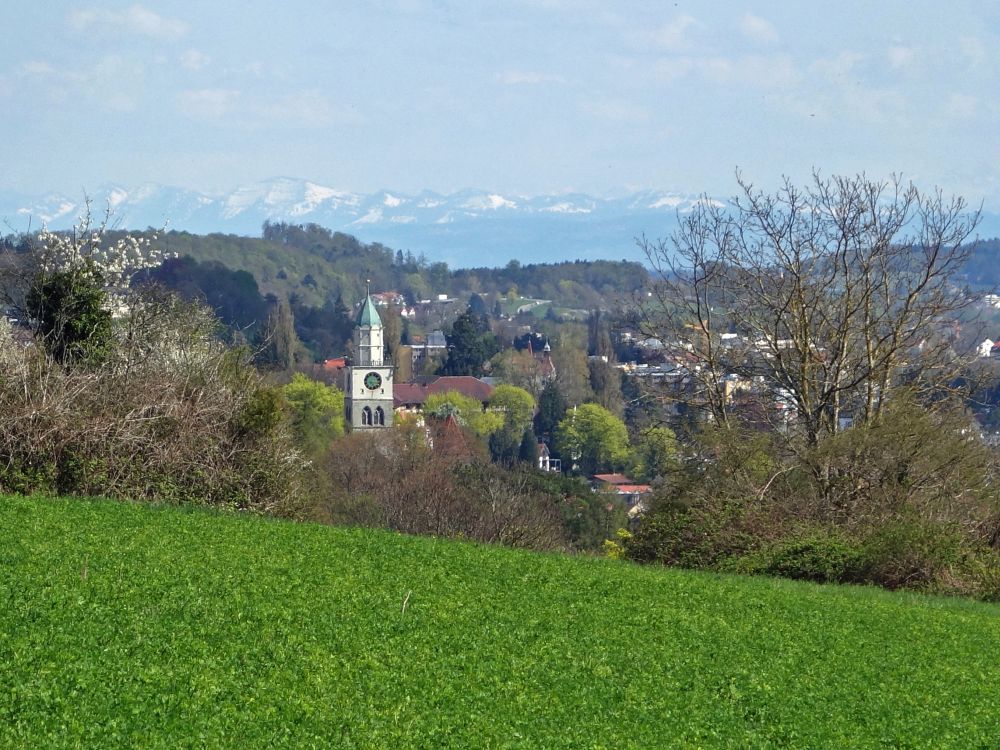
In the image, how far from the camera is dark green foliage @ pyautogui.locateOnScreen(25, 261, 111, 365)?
2009 cm

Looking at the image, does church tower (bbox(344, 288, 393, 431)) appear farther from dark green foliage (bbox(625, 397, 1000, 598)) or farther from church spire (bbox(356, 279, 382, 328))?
dark green foliage (bbox(625, 397, 1000, 598))

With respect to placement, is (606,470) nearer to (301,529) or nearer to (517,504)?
(517,504)

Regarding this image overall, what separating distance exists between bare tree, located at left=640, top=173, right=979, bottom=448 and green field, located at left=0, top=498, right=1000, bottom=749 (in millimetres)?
8961

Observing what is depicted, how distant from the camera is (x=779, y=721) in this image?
902 cm

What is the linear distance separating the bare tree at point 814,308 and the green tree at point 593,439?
52416 millimetres

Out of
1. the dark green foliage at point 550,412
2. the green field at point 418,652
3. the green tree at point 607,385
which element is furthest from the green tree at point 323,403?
the green field at point 418,652

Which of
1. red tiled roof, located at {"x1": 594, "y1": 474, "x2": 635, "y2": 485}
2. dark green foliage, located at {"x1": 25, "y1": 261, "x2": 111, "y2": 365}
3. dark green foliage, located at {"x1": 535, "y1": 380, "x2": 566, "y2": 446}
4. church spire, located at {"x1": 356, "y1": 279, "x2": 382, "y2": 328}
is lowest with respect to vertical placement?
red tiled roof, located at {"x1": 594, "y1": 474, "x2": 635, "y2": 485}

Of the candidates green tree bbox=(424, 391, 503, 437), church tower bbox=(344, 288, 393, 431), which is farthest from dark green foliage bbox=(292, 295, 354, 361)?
green tree bbox=(424, 391, 503, 437)

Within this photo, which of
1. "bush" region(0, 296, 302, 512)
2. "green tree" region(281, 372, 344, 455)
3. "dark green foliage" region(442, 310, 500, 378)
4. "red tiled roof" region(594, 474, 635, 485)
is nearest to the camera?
"bush" region(0, 296, 302, 512)

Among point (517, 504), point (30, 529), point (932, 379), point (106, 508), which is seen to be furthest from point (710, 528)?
point (517, 504)

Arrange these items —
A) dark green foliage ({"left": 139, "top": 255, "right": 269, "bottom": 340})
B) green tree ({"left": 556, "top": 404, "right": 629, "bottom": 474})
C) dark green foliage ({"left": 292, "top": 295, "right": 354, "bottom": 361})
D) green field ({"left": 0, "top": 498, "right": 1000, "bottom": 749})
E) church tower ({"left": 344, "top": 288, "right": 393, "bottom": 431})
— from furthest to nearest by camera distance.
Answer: dark green foliage ({"left": 292, "top": 295, "right": 354, "bottom": 361})
dark green foliage ({"left": 139, "top": 255, "right": 269, "bottom": 340})
church tower ({"left": 344, "top": 288, "right": 393, "bottom": 431})
green tree ({"left": 556, "top": 404, "right": 629, "bottom": 474})
green field ({"left": 0, "top": 498, "right": 1000, "bottom": 749})

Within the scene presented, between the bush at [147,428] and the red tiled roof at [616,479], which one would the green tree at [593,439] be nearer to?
the red tiled roof at [616,479]

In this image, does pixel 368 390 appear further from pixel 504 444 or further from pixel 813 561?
pixel 813 561

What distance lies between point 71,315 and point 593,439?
62.7 meters
